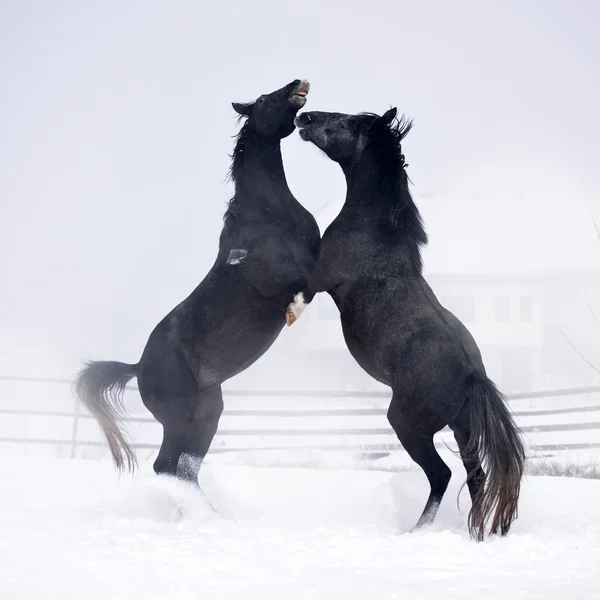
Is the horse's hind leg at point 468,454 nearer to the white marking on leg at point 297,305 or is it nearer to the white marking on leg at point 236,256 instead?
the white marking on leg at point 297,305

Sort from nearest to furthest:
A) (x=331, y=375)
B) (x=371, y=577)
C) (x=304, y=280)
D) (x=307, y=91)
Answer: (x=371, y=577) < (x=304, y=280) < (x=307, y=91) < (x=331, y=375)

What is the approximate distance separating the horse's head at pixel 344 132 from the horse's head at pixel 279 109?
164 millimetres

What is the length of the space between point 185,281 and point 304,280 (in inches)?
1788

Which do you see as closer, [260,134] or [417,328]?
[417,328]

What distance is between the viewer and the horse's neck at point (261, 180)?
5461 millimetres

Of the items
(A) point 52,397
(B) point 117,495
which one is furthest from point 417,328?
(A) point 52,397

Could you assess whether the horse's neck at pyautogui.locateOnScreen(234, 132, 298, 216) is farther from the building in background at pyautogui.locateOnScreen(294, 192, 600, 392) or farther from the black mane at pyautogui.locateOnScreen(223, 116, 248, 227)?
the building in background at pyautogui.locateOnScreen(294, 192, 600, 392)

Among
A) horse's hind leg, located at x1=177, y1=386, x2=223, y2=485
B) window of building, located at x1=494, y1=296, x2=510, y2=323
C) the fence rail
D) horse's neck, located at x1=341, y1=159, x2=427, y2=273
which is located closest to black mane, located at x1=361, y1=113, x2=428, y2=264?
horse's neck, located at x1=341, y1=159, x2=427, y2=273

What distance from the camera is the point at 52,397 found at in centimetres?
2731

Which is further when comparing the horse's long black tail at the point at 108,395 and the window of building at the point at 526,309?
the window of building at the point at 526,309

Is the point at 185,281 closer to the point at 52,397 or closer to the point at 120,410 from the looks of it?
the point at 52,397

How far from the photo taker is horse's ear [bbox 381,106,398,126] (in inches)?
204

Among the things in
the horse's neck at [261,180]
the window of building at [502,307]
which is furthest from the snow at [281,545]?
the window of building at [502,307]

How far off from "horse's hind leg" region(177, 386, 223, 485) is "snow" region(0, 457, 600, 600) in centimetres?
19
